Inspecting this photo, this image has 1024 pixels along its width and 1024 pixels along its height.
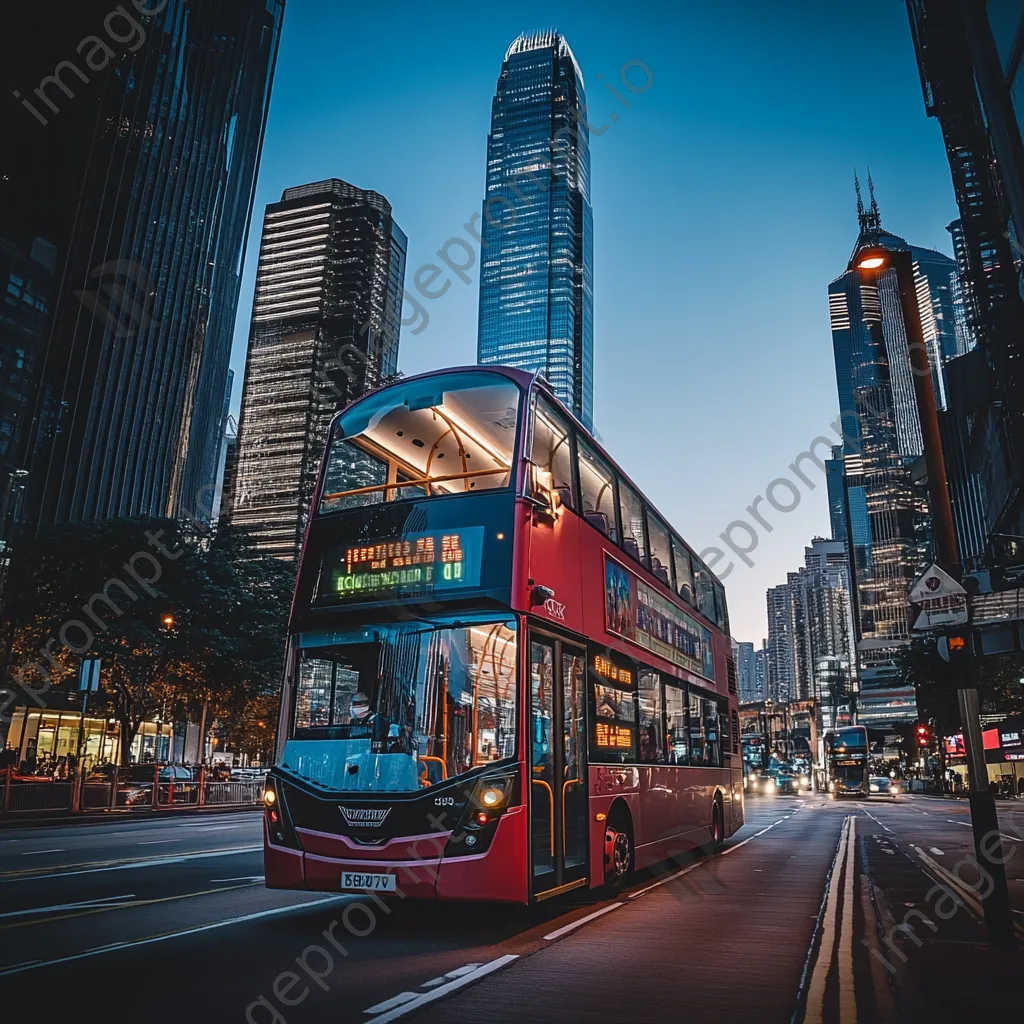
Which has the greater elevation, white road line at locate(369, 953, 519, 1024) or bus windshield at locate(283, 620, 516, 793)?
bus windshield at locate(283, 620, 516, 793)

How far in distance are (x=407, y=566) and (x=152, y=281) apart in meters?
102

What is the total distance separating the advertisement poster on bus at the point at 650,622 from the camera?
9898 mm

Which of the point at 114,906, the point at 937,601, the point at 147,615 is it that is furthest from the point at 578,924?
the point at 147,615

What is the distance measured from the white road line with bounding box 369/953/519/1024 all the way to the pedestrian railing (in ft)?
68.8

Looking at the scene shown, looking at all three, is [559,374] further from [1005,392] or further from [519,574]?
[519,574]

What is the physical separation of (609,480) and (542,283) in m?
194

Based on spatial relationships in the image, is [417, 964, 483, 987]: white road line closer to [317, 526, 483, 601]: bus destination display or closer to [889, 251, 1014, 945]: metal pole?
[317, 526, 483, 601]: bus destination display

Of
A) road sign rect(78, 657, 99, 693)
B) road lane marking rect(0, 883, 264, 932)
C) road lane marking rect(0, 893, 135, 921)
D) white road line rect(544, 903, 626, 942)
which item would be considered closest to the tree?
road sign rect(78, 657, 99, 693)

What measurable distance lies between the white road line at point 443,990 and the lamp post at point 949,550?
4.22 m

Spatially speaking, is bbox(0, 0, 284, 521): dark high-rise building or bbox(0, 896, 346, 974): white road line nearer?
bbox(0, 896, 346, 974): white road line

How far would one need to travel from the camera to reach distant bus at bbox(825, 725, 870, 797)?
169 feet

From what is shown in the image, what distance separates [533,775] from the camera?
7355mm

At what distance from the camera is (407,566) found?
7746 mm

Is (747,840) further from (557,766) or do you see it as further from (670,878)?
(557,766)
